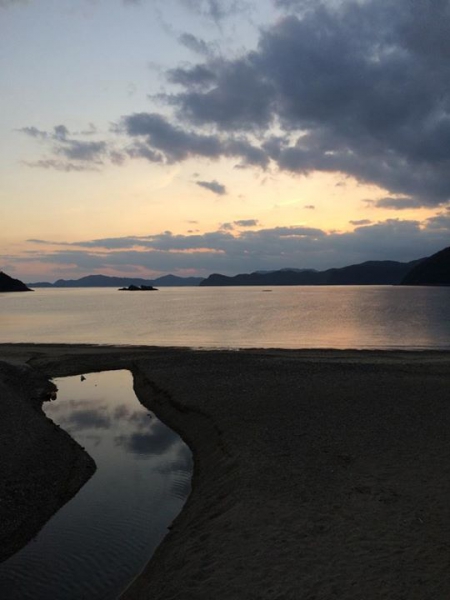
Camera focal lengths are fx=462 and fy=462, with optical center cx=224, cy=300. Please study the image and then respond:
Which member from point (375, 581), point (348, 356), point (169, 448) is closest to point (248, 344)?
point (348, 356)

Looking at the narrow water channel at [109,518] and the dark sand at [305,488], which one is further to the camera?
the narrow water channel at [109,518]

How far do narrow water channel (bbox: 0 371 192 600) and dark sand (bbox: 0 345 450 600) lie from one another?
2.32 feet

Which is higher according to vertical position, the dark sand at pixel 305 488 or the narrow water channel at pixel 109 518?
the dark sand at pixel 305 488

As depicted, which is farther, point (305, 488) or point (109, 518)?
point (109, 518)

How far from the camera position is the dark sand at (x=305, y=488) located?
9.43m

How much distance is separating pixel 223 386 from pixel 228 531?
57.1 feet

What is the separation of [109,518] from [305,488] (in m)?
6.00

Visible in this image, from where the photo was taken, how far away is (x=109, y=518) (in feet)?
46.0

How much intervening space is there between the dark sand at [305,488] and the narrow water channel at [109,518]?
71 centimetres

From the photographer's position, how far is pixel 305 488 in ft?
45.2

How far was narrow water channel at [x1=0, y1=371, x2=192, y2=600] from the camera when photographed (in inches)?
430

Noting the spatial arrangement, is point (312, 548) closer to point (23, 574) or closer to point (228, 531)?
point (228, 531)

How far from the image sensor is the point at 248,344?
60500 millimetres

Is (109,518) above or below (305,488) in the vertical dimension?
below
